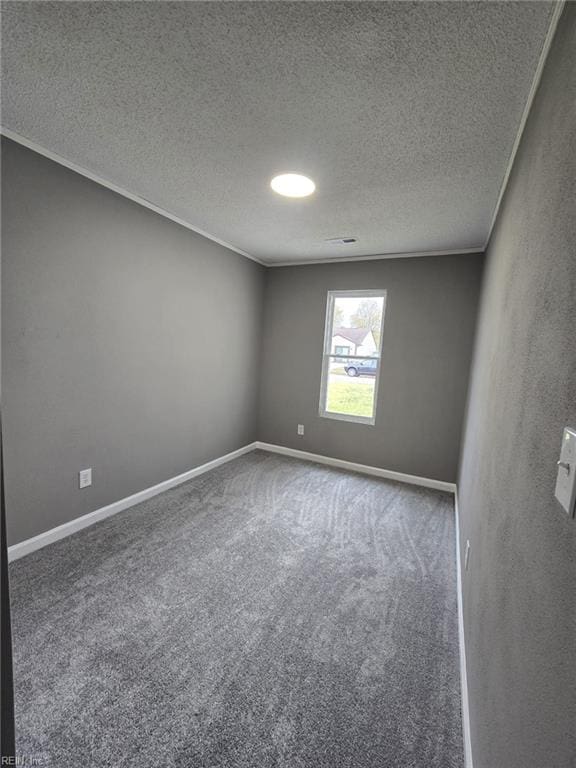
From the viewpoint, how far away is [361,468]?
4098mm

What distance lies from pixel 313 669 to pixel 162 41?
2575 mm

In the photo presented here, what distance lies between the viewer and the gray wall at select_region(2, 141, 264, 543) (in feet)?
6.89

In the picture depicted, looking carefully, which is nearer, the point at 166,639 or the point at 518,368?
the point at 518,368

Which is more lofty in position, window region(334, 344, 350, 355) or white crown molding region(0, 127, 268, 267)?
white crown molding region(0, 127, 268, 267)

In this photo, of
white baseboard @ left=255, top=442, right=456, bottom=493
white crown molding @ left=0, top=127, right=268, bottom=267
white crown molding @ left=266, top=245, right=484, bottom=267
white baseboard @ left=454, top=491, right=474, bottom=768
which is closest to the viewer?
white baseboard @ left=454, top=491, right=474, bottom=768

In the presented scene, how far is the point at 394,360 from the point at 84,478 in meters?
3.10

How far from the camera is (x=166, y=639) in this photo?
1.67 m

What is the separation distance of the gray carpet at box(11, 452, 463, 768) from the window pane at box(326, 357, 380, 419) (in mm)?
1522

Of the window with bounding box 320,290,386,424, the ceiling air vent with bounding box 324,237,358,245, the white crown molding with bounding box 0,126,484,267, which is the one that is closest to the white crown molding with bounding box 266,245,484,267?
the white crown molding with bounding box 0,126,484,267

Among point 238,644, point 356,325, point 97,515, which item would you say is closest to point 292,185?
point 356,325

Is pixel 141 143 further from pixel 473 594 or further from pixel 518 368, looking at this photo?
pixel 473 594

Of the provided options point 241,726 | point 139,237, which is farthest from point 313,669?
point 139,237

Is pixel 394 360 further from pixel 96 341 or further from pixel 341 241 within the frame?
pixel 96 341

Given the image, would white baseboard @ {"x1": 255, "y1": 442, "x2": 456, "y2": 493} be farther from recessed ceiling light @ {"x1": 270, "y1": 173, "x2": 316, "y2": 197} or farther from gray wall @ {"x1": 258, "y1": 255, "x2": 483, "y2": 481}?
recessed ceiling light @ {"x1": 270, "y1": 173, "x2": 316, "y2": 197}
